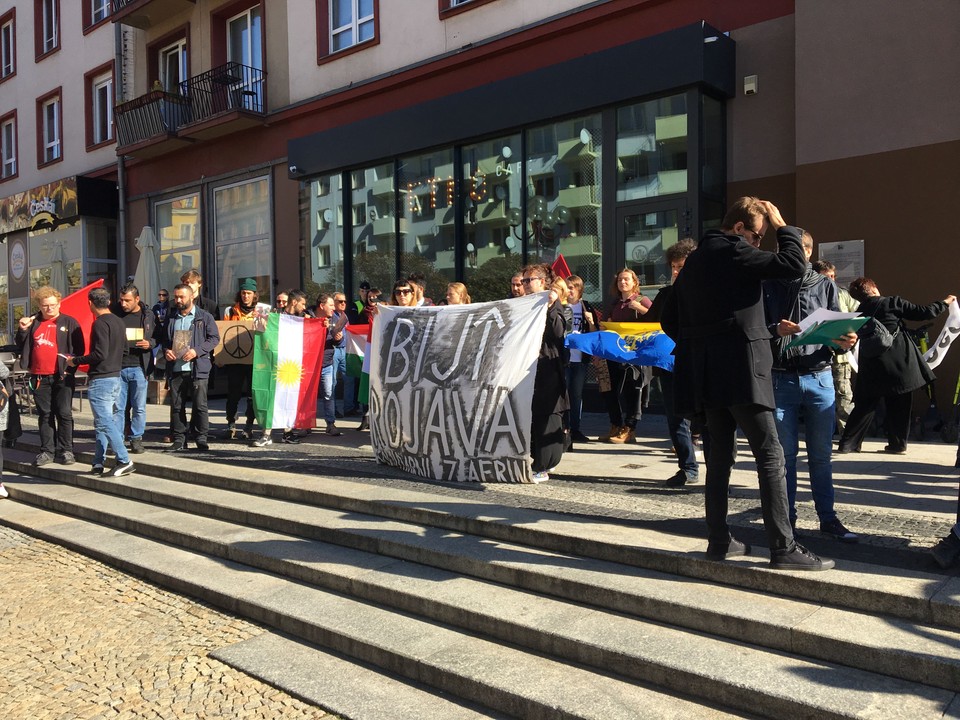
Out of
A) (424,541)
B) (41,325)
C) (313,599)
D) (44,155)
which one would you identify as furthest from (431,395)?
(44,155)

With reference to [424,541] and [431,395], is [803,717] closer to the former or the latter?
[424,541]

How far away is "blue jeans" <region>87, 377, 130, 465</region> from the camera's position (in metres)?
8.04

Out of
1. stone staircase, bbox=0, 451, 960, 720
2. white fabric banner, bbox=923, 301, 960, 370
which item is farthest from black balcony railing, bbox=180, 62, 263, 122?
white fabric banner, bbox=923, 301, 960, 370

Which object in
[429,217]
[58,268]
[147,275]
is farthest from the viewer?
[58,268]

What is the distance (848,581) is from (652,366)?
152 inches

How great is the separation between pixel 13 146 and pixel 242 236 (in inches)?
507

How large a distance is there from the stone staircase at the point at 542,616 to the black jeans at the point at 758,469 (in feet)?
0.63

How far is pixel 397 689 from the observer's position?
3.93m

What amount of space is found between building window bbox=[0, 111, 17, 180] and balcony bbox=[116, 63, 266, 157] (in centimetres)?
797

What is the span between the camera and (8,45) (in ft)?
84.3

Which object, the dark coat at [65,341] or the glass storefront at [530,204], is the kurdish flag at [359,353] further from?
the dark coat at [65,341]

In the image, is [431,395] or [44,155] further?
[44,155]

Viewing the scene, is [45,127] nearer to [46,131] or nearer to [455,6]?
[46,131]

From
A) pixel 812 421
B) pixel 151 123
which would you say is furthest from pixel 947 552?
pixel 151 123
